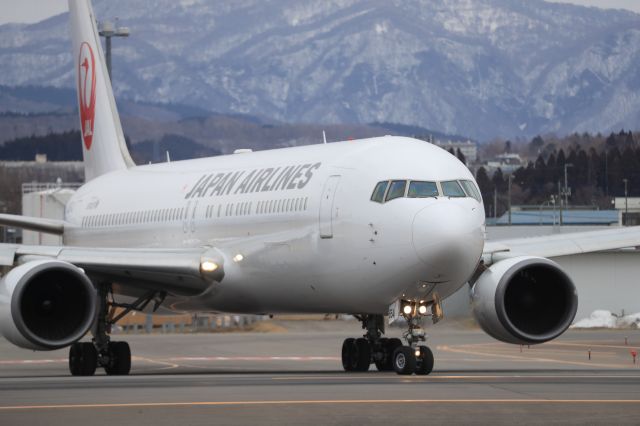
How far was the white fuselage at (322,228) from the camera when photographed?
24844 mm

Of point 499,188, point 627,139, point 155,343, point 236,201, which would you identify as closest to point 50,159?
point 499,188

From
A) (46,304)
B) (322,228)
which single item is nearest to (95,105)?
(46,304)

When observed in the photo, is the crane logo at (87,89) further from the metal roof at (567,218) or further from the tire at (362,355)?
the metal roof at (567,218)

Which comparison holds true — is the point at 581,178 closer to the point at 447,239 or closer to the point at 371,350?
the point at 371,350

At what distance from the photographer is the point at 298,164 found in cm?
2895

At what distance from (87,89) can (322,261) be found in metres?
15.1

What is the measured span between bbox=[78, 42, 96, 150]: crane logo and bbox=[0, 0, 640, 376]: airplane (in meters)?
7.20

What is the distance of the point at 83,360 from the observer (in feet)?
96.3

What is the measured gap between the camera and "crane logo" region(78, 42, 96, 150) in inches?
→ 1554

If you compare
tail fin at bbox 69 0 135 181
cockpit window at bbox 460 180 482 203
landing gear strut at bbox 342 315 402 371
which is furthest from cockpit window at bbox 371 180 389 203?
tail fin at bbox 69 0 135 181

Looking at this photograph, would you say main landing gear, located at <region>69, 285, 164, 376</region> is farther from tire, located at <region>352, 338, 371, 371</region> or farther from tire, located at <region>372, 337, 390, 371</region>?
tire, located at <region>372, 337, 390, 371</region>

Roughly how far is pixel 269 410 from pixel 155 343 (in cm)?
3044

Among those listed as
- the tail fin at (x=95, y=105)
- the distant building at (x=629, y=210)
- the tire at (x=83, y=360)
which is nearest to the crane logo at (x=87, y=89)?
the tail fin at (x=95, y=105)

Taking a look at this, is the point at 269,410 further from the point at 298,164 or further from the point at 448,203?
the point at 298,164
